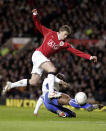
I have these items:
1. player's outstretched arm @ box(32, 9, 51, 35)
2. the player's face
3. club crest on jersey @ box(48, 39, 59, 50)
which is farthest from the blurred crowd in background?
the player's face

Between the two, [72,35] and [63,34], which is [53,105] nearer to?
[63,34]

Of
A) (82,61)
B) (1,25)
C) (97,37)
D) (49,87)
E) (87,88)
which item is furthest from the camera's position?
(1,25)

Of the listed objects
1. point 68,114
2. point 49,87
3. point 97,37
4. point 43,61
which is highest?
point 97,37

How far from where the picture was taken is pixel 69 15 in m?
21.9

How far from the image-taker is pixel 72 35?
68.4 feet

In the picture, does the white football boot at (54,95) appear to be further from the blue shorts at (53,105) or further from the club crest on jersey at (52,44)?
A: the club crest on jersey at (52,44)

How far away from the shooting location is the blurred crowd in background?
17581 mm

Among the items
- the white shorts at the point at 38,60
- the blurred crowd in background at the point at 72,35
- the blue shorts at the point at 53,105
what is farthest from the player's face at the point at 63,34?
the blurred crowd in background at the point at 72,35

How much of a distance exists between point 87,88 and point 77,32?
15.0ft

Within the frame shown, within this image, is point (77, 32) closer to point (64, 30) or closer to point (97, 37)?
point (97, 37)

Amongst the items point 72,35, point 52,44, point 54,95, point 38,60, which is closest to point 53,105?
point 54,95

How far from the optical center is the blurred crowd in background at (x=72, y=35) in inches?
692

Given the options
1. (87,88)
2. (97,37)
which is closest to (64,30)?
(87,88)

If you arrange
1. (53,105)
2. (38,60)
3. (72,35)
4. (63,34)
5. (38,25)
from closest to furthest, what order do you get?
(53,105)
(38,60)
(63,34)
(38,25)
(72,35)
